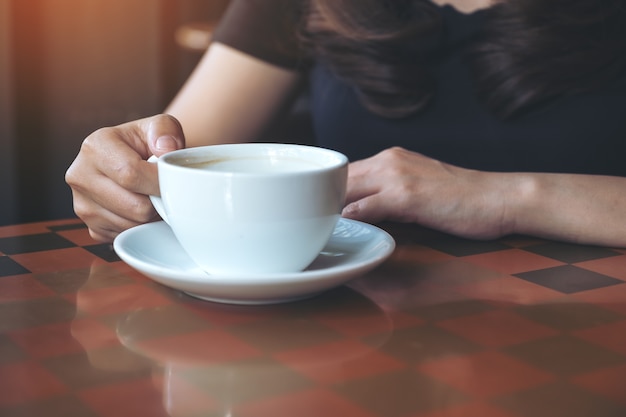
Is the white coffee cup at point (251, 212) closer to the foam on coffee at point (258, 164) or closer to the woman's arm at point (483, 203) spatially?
the foam on coffee at point (258, 164)

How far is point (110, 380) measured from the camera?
47 centimetres

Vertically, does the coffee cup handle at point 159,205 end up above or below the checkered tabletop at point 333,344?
above

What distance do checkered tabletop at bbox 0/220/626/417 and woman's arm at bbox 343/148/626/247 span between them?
0.08 m

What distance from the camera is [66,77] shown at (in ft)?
9.05

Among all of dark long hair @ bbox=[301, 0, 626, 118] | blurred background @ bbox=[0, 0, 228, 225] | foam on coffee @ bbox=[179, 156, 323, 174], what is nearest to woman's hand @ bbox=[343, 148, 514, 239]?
foam on coffee @ bbox=[179, 156, 323, 174]

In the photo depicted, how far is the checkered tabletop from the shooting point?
1.47 feet

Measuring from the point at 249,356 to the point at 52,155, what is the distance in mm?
2407

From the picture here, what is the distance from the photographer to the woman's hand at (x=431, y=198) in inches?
A: 33.1

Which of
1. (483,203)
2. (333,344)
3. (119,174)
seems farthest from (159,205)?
(483,203)

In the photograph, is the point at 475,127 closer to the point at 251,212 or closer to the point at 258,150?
the point at 258,150


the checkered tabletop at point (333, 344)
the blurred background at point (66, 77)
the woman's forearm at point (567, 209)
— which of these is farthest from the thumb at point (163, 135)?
the blurred background at point (66, 77)

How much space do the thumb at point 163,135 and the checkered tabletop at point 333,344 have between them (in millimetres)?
111

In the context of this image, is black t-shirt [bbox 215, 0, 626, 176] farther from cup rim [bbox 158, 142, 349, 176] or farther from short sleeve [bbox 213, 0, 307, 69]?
cup rim [bbox 158, 142, 349, 176]

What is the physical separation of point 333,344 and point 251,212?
110 mm
